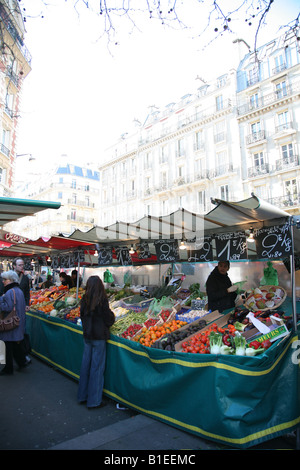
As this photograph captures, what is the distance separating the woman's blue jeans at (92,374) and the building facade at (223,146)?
52.3ft

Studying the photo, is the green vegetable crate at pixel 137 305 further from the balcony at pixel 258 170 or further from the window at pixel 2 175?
the balcony at pixel 258 170

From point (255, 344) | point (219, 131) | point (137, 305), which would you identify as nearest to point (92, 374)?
point (255, 344)

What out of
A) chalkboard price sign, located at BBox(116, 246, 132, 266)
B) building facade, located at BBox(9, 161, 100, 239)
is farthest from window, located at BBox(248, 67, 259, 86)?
building facade, located at BBox(9, 161, 100, 239)

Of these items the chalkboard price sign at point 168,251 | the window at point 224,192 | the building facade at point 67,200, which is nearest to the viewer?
the chalkboard price sign at point 168,251

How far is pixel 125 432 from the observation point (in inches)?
124

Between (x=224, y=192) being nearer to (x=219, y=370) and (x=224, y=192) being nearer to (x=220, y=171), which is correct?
(x=220, y=171)

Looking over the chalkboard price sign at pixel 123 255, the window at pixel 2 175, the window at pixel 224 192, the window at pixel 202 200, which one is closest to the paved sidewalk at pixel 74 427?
the chalkboard price sign at pixel 123 255

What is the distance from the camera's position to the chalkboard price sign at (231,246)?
17.5 feet

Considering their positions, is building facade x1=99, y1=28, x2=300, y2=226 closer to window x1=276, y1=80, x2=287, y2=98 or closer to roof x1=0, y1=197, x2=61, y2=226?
A: window x1=276, y1=80, x2=287, y2=98

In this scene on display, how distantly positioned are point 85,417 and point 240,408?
2.00 metres

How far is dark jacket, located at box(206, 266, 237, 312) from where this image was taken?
510 centimetres

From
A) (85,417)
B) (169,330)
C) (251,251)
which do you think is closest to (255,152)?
(251,251)

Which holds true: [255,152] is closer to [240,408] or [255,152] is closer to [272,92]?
[272,92]

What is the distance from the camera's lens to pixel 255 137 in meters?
23.1
